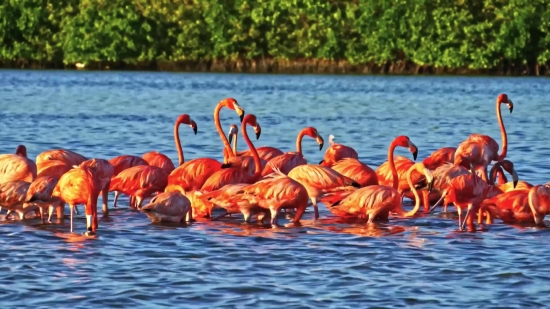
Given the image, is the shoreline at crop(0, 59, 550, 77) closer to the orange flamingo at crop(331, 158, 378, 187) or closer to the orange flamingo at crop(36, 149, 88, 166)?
the orange flamingo at crop(331, 158, 378, 187)

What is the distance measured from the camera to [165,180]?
13.6 m

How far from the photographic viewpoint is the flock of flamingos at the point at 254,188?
12.0m

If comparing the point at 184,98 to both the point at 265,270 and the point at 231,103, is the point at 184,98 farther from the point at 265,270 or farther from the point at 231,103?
the point at 265,270

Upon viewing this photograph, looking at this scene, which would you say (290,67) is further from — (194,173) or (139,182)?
(139,182)

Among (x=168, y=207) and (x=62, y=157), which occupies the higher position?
(x=62, y=157)

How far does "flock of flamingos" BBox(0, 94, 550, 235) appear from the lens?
12.0 meters

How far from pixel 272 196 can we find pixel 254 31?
7315 centimetres

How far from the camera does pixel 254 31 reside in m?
84.9

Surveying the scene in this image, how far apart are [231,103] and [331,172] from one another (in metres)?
1.85

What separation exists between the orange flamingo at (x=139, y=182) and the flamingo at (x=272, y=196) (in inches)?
45.7

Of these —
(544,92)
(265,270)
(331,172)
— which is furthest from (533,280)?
(544,92)

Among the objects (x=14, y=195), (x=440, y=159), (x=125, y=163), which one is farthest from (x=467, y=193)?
(x=14, y=195)

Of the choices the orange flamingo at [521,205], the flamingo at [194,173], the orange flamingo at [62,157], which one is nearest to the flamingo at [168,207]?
the flamingo at [194,173]

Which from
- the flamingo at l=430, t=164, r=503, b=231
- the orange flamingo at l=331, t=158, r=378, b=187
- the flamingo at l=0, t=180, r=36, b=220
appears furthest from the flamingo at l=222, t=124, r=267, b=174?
the flamingo at l=0, t=180, r=36, b=220
